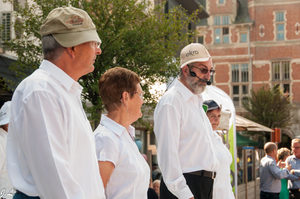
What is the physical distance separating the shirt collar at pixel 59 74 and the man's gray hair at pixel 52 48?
0.04 m

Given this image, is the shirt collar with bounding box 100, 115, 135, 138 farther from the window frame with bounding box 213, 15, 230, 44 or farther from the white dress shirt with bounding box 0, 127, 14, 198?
the window frame with bounding box 213, 15, 230, 44

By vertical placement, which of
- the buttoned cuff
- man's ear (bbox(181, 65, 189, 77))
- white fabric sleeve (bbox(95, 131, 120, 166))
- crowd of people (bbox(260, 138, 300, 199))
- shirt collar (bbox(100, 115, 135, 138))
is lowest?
crowd of people (bbox(260, 138, 300, 199))

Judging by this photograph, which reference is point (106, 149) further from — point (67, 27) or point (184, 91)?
point (184, 91)

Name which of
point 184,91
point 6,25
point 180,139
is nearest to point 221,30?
point 6,25

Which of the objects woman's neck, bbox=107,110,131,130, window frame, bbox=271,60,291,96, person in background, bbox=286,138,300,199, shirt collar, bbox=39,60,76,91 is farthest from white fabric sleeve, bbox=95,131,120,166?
window frame, bbox=271,60,291,96

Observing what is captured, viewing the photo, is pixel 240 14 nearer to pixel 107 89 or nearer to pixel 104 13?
pixel 104 13

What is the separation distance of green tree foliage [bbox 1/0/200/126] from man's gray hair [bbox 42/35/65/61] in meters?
4.90

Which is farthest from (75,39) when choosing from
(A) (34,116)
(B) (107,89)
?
(B) (107,89)

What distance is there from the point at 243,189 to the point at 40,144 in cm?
1032

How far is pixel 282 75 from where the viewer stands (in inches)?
1431

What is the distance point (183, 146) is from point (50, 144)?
1821 millimetres

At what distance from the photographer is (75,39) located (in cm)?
186

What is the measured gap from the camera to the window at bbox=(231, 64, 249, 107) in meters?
37.4

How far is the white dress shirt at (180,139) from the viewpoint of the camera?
313 cm
